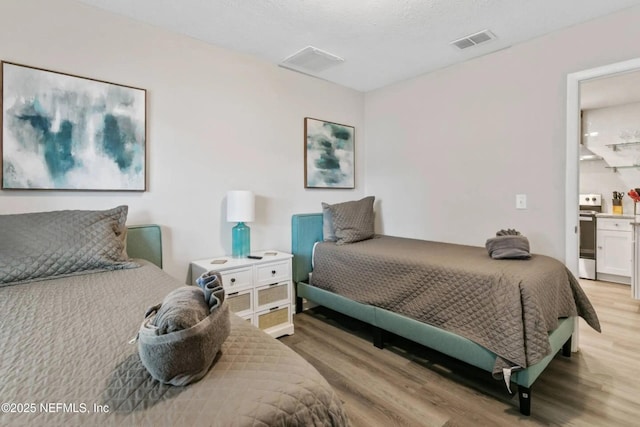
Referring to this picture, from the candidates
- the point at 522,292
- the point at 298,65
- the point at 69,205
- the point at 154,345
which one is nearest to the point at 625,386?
the point at 522,292

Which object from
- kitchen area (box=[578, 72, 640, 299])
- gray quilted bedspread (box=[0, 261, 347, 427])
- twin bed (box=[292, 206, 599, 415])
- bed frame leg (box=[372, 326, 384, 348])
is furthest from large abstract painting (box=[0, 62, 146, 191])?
kitchen area (box=[578, 72, 640, 299])

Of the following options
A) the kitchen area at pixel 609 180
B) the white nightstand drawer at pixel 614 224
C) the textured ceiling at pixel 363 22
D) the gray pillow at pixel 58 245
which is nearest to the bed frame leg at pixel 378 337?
the gray pillow at pixel 58 245

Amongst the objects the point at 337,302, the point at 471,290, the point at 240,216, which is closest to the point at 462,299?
the point at 471,290

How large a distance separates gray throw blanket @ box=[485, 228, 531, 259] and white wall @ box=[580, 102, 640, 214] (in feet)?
11.7

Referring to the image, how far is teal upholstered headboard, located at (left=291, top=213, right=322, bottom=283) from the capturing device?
10.3 feet

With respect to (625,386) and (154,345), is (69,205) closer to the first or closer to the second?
(154,345)

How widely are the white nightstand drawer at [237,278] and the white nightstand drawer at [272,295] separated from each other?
13cm

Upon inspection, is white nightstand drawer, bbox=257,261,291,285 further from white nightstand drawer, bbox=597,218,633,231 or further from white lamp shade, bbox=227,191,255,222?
white nightstand drawer, bbox=597,218,633,231

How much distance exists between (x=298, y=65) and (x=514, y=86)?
1.93 m

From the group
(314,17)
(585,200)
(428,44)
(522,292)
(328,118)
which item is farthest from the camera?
(585,200)

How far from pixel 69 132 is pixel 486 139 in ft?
10.6

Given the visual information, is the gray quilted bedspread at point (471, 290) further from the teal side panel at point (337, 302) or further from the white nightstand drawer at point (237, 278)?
the white nightstand drawer at point (237, 278)

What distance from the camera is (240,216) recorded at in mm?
2551

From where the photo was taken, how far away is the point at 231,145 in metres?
2.76
